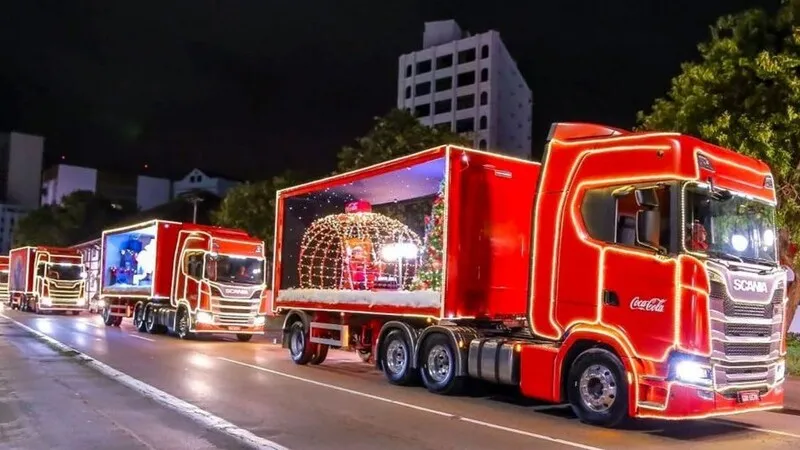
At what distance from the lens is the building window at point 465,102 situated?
87.2 meters

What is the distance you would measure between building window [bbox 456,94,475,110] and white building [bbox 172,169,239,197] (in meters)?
33.8

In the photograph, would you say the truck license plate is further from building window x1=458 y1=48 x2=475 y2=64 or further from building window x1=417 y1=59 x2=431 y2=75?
building window x1=417 y1=59 x2=431 y2=75

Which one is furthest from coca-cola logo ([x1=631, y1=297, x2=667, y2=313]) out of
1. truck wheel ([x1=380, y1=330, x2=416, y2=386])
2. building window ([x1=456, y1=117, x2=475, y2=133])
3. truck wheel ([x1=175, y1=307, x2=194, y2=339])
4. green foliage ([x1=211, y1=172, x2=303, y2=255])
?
building window ([x1=456, y1=117, x2=475, y2=133])

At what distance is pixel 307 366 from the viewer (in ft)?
56.7

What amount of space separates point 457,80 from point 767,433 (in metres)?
79.2

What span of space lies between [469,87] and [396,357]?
7480cm

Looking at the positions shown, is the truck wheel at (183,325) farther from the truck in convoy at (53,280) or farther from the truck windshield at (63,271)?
the truck windshield at (63,271)

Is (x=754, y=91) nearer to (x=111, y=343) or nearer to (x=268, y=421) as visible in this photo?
(x=268, y=421)

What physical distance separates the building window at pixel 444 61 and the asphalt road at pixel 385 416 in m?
74.4

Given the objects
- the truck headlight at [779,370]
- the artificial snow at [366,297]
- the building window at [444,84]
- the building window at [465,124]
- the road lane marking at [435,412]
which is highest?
the building window at [444,84]

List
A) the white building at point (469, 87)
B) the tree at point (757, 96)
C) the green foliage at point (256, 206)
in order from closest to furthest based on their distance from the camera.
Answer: the tree at point (757, 96)
the green foliage at point (256, 206)
the white building at point (469, 87)

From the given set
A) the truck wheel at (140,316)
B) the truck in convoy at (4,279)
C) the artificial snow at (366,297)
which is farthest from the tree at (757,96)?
the truck in convoy at (4,279)

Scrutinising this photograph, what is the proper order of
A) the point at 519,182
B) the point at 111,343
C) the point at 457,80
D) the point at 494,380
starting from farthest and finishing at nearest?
the point at 457,80, the point at 111,343, the point at 519,182, the point at 494,380

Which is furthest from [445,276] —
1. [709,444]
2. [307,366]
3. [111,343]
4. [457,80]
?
[457,80]
